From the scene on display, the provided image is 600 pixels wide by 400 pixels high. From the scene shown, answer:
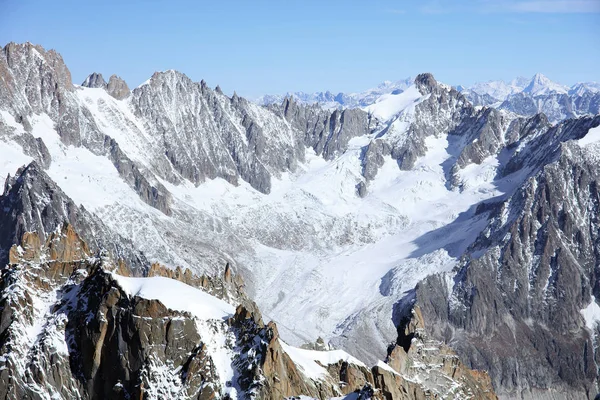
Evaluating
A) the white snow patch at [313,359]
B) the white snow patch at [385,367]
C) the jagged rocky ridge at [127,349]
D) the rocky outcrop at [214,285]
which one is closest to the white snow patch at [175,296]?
the jagged rocky ridge at [127,349]

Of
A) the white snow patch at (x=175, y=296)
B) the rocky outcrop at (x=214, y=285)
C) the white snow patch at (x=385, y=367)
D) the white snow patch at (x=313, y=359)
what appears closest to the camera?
the white snow patch at (x=175, y=296)

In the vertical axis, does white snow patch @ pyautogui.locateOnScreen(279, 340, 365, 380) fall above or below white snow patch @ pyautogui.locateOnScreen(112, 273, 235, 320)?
below

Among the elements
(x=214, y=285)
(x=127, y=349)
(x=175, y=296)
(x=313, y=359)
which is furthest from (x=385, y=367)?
(x=214, y=285)

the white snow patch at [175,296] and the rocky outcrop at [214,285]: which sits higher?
the white snow patch at [175,296]

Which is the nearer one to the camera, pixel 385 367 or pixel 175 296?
pixel 175 296

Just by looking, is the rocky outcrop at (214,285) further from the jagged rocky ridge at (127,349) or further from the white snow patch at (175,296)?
the jagged rocky ridge at (127,349)

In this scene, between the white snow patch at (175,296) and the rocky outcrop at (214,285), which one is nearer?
the white snow patch at (175,296)

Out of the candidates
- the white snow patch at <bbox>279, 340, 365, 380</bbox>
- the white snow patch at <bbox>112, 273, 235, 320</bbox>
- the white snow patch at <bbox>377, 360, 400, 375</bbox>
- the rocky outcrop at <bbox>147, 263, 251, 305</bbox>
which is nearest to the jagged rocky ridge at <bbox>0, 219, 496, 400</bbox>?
the white snow patch at <bbox>377, 360, 400, 375</bbox>

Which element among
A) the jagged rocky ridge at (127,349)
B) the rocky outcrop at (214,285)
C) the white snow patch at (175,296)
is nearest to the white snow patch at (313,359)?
the jagged rocky ridge at (127,349)

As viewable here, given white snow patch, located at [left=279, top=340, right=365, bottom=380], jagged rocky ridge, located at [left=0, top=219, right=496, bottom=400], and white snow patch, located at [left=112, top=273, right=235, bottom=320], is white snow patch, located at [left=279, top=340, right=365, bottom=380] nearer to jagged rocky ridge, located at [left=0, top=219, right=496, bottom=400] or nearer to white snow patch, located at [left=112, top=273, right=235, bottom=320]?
jagged rocky ridge, located at [left=0, top=219, right=496, bottom=400]

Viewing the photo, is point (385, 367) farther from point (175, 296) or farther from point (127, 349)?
point (127, 349)

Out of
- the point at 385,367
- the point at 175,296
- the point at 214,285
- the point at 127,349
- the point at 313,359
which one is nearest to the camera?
the point at 127,349

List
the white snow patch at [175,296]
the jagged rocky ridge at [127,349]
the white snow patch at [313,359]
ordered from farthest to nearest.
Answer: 1. the white snow patch at [313,359]
2. the white snow patch at [175,296]
3. the jagged rocky ridge at [127,349]

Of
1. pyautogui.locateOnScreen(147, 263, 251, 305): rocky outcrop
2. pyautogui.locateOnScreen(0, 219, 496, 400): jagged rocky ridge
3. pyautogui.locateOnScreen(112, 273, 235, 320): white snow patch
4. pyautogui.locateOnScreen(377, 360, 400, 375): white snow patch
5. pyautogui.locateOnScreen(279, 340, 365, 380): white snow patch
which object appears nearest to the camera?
pyautogui.locateOnScreen(0, 219, 496, 400): jagged rocky ridge
